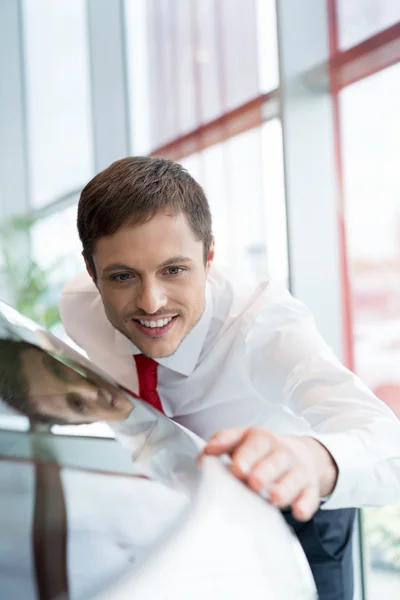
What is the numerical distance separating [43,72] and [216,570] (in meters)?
5.32

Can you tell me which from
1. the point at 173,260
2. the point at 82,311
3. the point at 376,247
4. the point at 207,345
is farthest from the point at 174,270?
the point at 376,247

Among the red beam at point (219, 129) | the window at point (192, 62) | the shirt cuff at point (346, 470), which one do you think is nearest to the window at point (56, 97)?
the window at point (192, 62)

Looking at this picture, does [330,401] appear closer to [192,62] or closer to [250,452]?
[250,452]

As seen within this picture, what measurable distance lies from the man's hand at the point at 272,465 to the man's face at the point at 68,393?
0.08 m

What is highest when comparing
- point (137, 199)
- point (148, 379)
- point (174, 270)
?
point (137, 199)

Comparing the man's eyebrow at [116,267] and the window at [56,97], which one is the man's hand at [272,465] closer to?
the man's eyebrow at [116,267]

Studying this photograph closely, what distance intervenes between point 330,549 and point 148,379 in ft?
1.95

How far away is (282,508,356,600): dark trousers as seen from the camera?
0.69 metres

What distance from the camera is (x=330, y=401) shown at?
1025 mm

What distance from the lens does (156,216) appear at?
3.90ft

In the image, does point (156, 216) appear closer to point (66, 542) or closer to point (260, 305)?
point (260, 305)

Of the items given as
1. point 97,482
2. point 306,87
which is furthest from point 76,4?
point 97,482

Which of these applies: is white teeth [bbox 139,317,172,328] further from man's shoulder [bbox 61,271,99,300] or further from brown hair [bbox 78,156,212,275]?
man's shoulder [bbox 61,271,99,300]

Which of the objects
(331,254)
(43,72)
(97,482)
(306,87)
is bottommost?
(97,482)
